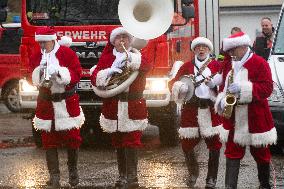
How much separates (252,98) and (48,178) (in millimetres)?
3303

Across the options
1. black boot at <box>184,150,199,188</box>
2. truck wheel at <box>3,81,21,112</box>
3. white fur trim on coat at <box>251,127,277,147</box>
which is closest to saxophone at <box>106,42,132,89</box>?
black boot at <box>184,150,199,188</box>

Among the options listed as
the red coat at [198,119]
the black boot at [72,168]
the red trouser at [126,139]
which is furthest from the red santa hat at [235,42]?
the black boot at [72,168]

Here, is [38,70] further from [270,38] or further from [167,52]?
[270,38]

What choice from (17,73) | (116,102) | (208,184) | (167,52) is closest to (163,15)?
(116,102)

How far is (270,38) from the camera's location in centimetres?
1502

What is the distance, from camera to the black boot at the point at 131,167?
32.3ft

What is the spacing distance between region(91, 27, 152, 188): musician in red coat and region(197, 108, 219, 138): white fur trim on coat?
Answer: 632mm

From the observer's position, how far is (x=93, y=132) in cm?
1645

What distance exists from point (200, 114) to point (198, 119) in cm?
7

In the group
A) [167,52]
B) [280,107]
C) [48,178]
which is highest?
[167,52]

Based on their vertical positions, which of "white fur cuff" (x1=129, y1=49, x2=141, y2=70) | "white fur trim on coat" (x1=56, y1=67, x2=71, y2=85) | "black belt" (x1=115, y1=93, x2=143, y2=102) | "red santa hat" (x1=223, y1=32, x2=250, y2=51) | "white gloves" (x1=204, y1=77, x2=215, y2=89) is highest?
"red santa hat" (x1=223, y1=32, x2=250, y2=51)

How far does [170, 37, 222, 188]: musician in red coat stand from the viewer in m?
9.81

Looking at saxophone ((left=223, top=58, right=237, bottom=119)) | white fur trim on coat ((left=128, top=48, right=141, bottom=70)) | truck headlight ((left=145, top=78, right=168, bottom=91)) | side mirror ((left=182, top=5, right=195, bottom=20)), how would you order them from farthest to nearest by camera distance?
1. side mirror ((left=182, top=5, right=195, bottom=20))
2. truck headlight ((left=145, top=78, right=168, bottom=91))
3. white fur trim on coat ((left=128, top=48, right=141, bottom=70))
4. saxophone ((left=223, top=58, right=237, bottom=119))

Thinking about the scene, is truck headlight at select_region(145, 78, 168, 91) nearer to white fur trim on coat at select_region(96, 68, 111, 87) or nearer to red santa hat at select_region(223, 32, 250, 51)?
white fur trim on coat at select_region(96, 68, 111, 87)
